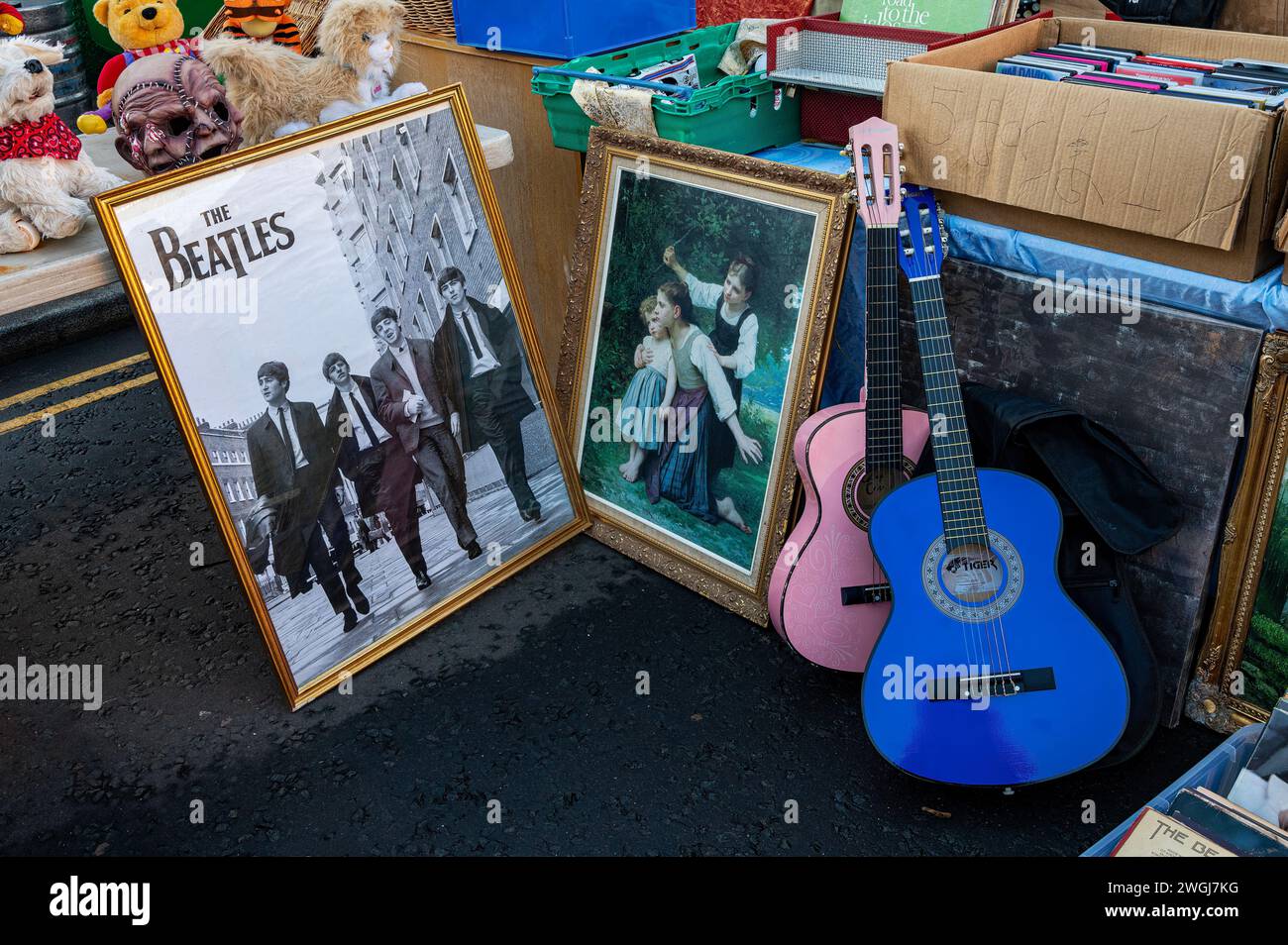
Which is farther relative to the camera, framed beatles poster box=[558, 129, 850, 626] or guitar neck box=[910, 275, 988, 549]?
framed beatles poster box=[558, 129, 850, 626]

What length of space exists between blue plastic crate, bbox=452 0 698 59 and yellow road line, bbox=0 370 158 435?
1.78 m

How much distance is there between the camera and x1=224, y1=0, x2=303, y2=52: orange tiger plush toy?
113 inches

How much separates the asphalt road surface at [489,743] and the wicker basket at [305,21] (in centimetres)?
151

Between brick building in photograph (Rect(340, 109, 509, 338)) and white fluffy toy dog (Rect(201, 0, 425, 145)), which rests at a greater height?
white fluffy toy dog (Rect(201, 0, 425, 145))

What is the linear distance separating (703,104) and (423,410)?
102 centimetres

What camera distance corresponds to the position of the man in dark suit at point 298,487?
231 cm

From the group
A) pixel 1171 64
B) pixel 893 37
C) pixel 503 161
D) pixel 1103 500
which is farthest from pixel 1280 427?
pixel 503 161

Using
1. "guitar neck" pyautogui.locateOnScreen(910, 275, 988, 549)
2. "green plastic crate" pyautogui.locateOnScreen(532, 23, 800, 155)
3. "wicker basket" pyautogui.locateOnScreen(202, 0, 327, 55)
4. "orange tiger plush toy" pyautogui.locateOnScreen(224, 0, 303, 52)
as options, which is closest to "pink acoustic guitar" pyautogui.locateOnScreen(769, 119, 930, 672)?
"guitar neck" pyautogui.locateOnScreen(910, 275, 988, 549)

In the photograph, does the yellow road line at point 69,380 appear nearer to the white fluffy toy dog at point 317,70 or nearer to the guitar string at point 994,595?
the white fluffy toy dog at point 317,70

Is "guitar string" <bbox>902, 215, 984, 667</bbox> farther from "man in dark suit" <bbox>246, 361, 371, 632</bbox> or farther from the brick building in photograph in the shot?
"man in dark suit" <bbox>246, 361, 371, 632</bbox>

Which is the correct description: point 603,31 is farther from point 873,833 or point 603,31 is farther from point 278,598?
point 873,833

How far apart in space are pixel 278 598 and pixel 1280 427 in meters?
2.08

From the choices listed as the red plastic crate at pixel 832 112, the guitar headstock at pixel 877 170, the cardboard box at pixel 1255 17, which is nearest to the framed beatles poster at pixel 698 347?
the guitar headstock at pixel 877 170

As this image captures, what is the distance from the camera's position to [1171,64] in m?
2.30
